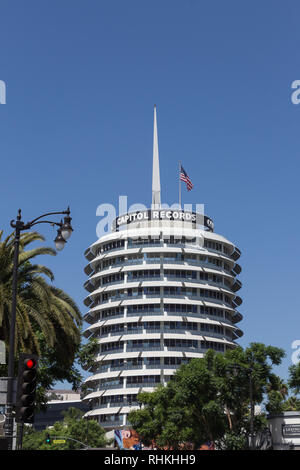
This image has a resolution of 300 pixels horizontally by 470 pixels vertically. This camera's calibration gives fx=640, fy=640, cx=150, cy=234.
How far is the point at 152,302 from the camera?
10694cm

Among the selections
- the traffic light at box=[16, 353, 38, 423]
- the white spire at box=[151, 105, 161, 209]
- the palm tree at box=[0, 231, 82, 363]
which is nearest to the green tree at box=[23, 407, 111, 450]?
the white spire at box=[151, 105, 161, 209]

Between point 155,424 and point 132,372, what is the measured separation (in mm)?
34087

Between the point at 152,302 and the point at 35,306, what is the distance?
75.3 metres

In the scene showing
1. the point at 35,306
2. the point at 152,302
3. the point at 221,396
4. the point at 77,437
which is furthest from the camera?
the point at 152,302

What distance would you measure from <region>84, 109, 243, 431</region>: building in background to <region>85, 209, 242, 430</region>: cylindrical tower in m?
0.17

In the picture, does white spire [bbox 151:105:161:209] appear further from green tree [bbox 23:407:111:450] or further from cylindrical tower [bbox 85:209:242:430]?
green tree [bbox 23:407:111:450]

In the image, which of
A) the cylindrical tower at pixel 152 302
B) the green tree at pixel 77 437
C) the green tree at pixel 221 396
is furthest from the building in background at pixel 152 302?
the green tree at pixel 221 396

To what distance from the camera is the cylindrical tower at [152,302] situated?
341ft

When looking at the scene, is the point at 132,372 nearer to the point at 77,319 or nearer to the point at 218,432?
the point at 218,432

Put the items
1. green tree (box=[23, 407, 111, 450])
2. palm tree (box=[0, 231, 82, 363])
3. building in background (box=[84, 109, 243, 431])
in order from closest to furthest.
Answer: palm tree (box=[0, 231, 82, 363]) < green tree (box=[23, 407, 111, 450]) < building in background (box=[84, 109, 243, 431])

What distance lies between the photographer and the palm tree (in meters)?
30.9

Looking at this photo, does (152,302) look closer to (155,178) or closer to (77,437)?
(77,437)

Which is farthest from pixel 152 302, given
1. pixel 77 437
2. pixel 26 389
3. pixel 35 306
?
A: pixel 26 389

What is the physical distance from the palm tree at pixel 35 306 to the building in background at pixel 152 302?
68273mm
